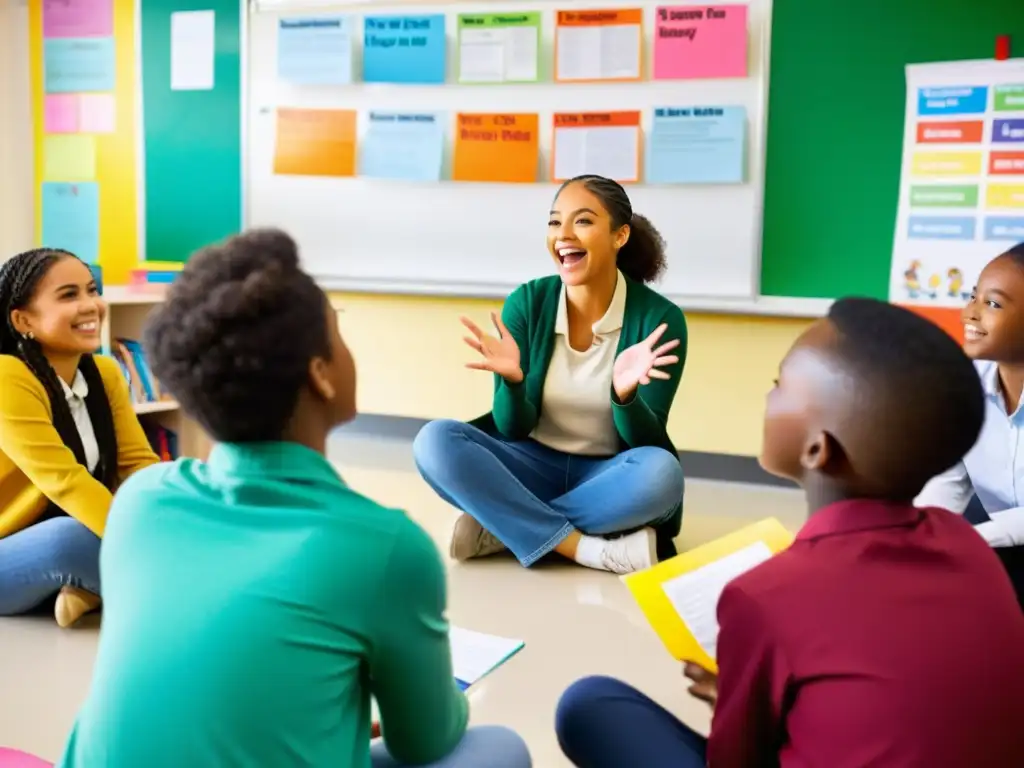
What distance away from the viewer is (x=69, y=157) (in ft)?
14.6

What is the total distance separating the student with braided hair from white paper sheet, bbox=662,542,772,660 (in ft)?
4.38

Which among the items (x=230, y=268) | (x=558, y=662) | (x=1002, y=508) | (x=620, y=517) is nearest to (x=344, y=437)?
(x=620, y=517)

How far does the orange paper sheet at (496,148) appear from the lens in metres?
3.77

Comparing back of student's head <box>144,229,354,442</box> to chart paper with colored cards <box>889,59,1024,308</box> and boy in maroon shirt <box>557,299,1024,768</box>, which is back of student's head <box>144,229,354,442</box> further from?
chart paper with colored cards <box>889,59,1024,308</box>

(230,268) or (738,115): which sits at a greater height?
(738,115)

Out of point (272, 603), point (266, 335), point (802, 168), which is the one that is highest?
point (802, 168)

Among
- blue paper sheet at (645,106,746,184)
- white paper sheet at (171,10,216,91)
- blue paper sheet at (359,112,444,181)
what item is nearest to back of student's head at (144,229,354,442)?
blue paper sheet at (645,106,746,184)

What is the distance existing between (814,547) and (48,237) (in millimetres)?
4223

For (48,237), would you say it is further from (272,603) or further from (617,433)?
(272,603)

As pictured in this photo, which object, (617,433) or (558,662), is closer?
(558,662)

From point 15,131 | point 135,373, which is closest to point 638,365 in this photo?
point 135,373

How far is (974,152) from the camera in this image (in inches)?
129

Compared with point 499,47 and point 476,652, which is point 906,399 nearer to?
point 476,652

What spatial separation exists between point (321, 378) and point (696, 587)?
2.11 ft
